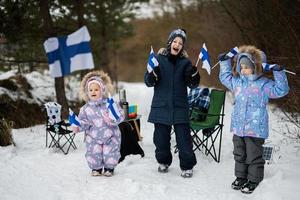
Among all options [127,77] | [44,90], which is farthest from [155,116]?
[127,77]

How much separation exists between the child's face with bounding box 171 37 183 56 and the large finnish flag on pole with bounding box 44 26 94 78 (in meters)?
4.17

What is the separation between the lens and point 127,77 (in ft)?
92.2

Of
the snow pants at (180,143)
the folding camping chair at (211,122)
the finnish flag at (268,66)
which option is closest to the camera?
the finnish flag at (268,66)

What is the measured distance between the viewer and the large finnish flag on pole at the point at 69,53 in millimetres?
9336

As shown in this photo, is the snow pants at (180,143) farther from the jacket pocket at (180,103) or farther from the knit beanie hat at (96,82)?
the knit beanie hat at (96,82)

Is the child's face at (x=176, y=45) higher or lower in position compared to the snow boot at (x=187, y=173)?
higher

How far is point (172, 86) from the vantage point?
18.0 ft

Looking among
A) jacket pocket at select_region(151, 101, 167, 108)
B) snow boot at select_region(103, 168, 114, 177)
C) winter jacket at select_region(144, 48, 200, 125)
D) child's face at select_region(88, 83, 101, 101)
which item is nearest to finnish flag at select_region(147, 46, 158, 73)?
winter jacket at select_region(144, 48, 200, 125)

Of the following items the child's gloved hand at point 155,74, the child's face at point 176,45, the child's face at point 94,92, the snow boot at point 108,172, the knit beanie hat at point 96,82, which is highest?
the child's face at point 176,45

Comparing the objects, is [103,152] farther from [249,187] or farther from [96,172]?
[249,187]

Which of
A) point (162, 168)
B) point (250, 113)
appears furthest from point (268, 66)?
point (162, 168)

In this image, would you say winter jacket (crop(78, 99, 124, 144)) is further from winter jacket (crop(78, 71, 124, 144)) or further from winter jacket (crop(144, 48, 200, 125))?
winter jacket (crop(144, 48, 200, 125))

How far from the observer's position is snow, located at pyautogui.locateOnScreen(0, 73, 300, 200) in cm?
495

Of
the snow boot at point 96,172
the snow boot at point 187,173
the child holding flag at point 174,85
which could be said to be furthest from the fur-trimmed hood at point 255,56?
the snow boot at point 96,172
